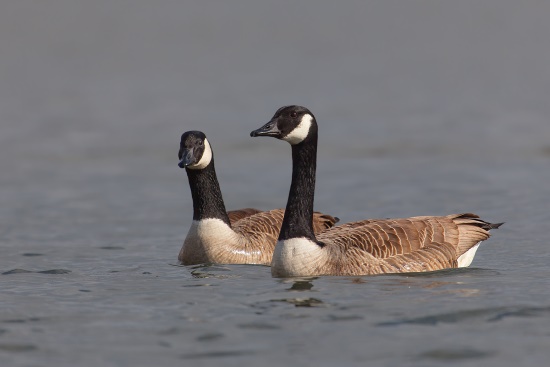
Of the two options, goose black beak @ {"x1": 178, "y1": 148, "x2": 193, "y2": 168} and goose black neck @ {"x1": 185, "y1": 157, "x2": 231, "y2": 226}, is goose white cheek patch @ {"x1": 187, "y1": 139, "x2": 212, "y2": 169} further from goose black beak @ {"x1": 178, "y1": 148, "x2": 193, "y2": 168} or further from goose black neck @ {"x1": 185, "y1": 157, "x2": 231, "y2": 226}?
goose black beak @ {"x1": 178, "y1": 148, "x2": 193, "y2": 168}

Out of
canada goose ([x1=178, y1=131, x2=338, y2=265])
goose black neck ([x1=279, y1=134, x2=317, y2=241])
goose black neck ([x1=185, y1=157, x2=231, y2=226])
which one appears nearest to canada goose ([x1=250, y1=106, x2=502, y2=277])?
goose black neck ([x1=279, y1=134, x2=317, y2=241])

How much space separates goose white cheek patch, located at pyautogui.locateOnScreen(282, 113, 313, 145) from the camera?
13000 mm

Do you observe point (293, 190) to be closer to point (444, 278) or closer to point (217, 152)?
point (444, 278)

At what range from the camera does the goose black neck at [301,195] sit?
1307 cm

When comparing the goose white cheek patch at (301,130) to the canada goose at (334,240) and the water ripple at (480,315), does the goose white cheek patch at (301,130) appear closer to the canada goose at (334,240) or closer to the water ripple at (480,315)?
the canada goose at (334,240)

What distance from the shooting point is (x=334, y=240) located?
1332 centimetres

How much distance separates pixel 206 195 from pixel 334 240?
239cm

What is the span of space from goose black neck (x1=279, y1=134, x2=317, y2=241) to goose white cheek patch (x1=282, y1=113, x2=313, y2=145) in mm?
85

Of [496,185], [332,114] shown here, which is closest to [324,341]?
[496,185]

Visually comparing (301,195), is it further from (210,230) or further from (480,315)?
(480,315)

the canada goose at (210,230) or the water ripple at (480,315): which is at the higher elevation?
the canada goose at (210,230)

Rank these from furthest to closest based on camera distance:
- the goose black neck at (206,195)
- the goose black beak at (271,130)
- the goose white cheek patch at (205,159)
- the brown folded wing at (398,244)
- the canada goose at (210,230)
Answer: the goose black neck at (206,195) < the goose white cheek patch at (205,159) < the canada goose at (210,230) < the brown folded wing at (398,244) < the goose black beak at (271,130)

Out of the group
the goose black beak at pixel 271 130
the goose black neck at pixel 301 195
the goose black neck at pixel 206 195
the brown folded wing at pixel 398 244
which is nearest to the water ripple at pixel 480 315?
the brown folded wing at pixel 398 244

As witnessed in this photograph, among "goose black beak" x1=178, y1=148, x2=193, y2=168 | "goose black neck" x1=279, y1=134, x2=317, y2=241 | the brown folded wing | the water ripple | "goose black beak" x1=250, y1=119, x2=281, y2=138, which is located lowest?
the water ripple
